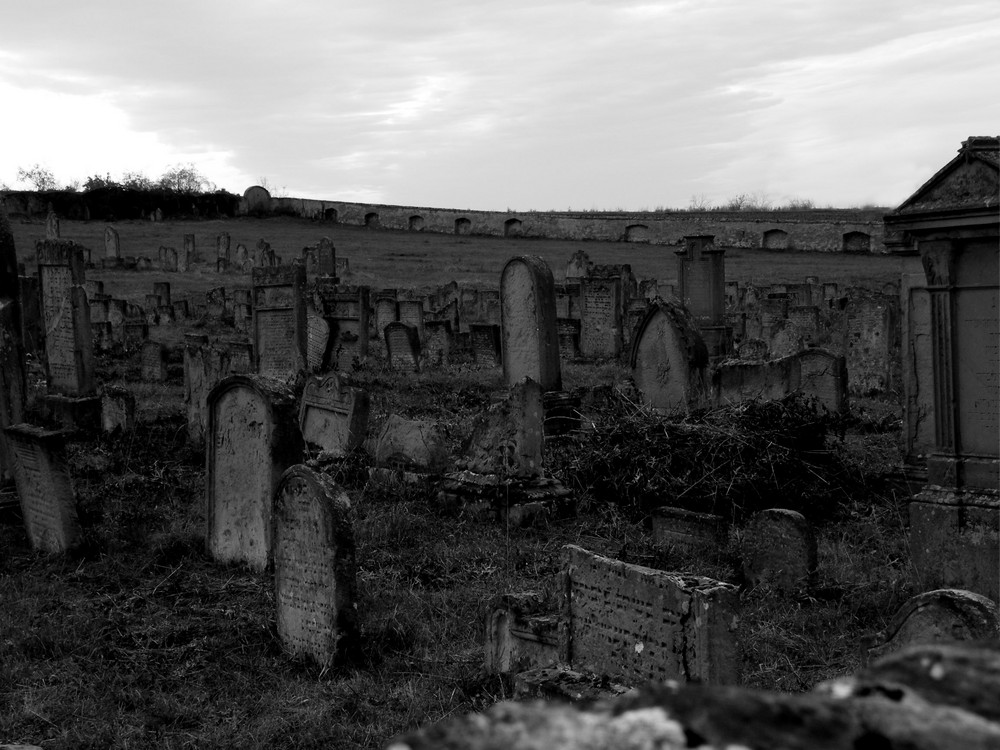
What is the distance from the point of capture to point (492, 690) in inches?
207

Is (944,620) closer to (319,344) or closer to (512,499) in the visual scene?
(512,499)

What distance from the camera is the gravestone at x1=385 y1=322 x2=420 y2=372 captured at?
1870 centimetres

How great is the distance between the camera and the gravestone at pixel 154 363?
688 inches

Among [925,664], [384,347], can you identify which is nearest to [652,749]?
[925,664]

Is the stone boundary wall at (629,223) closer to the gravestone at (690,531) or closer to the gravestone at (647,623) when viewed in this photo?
the gravestone at (690,531)

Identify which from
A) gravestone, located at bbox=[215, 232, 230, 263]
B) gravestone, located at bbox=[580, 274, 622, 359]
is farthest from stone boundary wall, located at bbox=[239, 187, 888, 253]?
gravestone, located at bbox=[580, 274, 622, 359]

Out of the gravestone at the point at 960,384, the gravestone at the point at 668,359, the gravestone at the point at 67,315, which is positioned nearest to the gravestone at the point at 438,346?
the gravestone at the point at 67,315

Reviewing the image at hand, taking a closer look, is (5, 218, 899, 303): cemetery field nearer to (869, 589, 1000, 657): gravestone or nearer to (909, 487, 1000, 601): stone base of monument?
(909, 487, 1000, 601): stone base of monument

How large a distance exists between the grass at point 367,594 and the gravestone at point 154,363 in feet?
17.5

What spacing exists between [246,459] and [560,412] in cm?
527

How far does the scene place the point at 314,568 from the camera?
6094 millimetres

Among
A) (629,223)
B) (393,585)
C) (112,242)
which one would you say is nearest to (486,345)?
(393,585)

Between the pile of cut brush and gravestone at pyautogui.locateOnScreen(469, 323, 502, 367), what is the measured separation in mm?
9003

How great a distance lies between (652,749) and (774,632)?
4.83m
